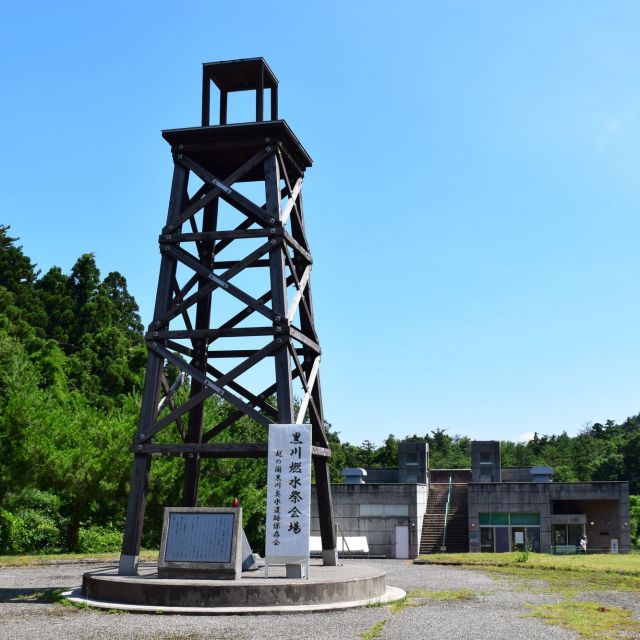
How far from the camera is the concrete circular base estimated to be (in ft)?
38.9

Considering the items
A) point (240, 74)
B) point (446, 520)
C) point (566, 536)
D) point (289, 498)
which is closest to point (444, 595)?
point (289, 498)

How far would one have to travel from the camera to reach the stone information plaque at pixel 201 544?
1284 centimetres

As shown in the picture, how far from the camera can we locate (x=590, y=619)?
11195mm

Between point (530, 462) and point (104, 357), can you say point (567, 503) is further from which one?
point (530, 462)

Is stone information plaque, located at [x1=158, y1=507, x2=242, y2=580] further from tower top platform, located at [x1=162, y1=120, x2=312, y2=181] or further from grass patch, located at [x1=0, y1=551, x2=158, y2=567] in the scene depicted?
grass patch, located at [x1=0, y1=551, x2=158, y2=567]

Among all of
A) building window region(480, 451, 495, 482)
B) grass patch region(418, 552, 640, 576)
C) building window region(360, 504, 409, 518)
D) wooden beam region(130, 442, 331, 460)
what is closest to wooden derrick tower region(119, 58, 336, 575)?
wooden beam region(130, 442, 331, 460)

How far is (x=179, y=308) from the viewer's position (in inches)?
603

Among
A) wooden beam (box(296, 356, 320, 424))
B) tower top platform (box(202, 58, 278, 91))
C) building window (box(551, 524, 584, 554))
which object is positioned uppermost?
tower top platform (box(202, 58, 278, 91))

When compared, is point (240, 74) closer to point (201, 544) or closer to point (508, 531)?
point (201, 544)

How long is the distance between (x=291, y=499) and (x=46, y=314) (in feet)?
173

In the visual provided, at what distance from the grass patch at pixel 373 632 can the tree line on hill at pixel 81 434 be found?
16279 millimetres

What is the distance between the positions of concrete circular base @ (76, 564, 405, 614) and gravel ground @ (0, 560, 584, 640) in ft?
1.23

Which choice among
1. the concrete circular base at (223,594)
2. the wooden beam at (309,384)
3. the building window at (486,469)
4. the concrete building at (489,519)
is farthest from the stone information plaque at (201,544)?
the building window at (486,469)

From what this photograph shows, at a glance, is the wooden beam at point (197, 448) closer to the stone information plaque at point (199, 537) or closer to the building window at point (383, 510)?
the stone information plaque at point (199, 537)
